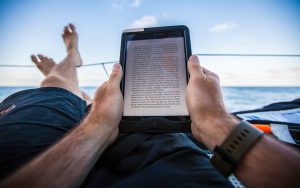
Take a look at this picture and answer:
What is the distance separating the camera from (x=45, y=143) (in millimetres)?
462

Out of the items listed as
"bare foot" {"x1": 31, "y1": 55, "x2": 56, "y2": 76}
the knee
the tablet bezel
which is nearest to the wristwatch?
the tablet bezel

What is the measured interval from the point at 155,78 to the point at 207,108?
21 centimetres

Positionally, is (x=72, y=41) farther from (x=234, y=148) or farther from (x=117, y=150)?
(x=234, y=148)

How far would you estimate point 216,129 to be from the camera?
16.3 inches

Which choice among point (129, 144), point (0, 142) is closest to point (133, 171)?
point (129, 144)

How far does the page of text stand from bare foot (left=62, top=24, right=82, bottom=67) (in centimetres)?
79

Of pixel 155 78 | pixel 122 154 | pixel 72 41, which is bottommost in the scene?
pixel 122 154

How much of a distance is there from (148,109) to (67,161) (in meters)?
0.27

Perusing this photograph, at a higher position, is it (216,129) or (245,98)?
(216,129)

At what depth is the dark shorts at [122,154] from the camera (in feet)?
1.29

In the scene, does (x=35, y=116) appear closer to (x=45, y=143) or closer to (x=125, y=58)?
(x=45, y=143)

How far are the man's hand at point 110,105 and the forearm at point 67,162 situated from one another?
4cm

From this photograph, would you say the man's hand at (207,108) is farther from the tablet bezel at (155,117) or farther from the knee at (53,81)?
the knee at (53,81)

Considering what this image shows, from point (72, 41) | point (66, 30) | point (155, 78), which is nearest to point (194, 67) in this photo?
point (155, 78)
